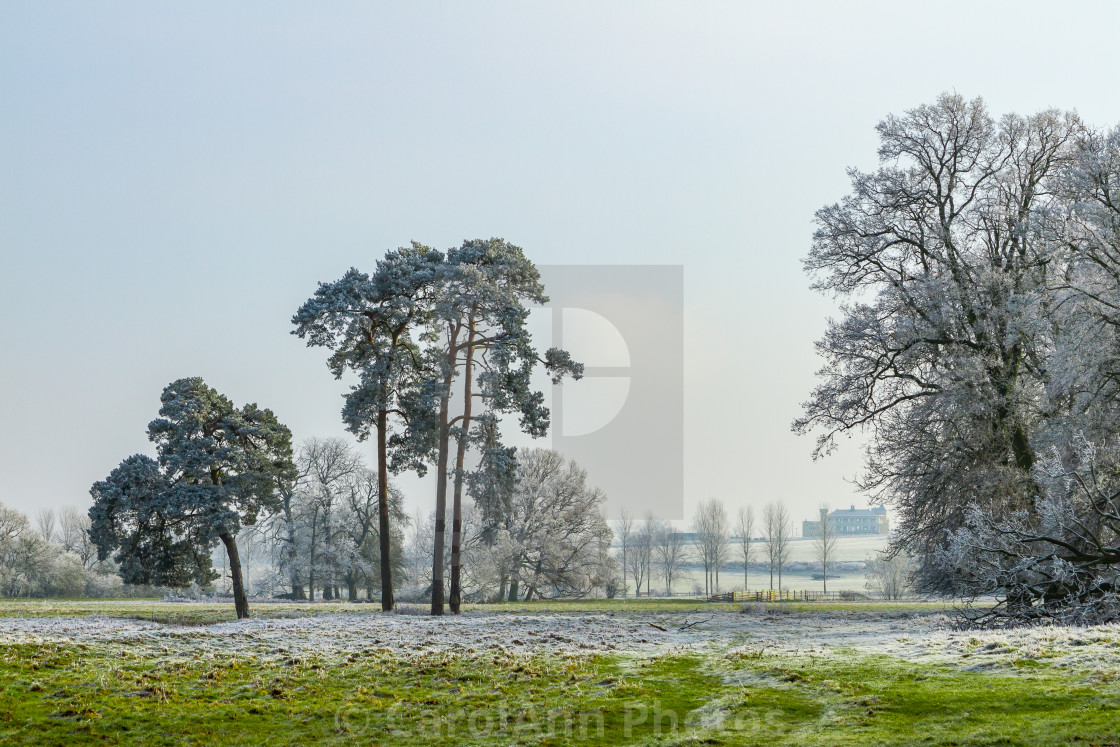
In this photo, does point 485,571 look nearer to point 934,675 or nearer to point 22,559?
point 22,559

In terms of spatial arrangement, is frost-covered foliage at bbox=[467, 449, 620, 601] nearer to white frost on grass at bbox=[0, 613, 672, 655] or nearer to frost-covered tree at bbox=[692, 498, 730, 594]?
white frost on grass at bbox=[0, 613, 672, 655]

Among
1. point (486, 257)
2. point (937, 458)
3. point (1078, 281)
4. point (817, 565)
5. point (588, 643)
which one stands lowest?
point (817, 565)

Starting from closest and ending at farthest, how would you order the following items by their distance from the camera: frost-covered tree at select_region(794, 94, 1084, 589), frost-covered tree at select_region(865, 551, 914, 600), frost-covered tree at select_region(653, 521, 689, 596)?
frost-covered tree at select_region(794, 94, 1084, 589)
frost-covered tree at select_region(865, 551, 914, 600)
frost-covered tree at select_region(653, 521, 689, 596)

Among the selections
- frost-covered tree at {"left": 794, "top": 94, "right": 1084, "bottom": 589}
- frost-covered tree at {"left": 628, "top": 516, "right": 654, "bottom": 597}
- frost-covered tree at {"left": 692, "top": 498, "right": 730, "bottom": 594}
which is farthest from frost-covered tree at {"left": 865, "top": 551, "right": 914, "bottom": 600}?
frost-covered tree at {"left": 794, "top": 94, "right": 1084, "bottom": 589}

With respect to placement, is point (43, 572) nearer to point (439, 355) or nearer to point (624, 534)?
point (439, 355)

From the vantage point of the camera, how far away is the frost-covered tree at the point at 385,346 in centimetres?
3400

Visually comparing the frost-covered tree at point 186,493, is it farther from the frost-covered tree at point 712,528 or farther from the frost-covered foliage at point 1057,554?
the frost-covered tree at point 712,528

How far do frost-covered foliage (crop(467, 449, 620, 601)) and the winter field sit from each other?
34.5 metres

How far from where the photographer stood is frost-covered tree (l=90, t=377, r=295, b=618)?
30562mm

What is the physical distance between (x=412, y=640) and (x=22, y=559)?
56.9 m

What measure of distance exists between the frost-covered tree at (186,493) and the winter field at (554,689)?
29.2ft

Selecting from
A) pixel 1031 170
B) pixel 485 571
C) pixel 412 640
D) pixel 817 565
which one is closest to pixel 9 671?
pixel 412 640

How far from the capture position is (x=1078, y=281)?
2475 centimetres

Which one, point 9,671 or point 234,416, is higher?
point 234,416
